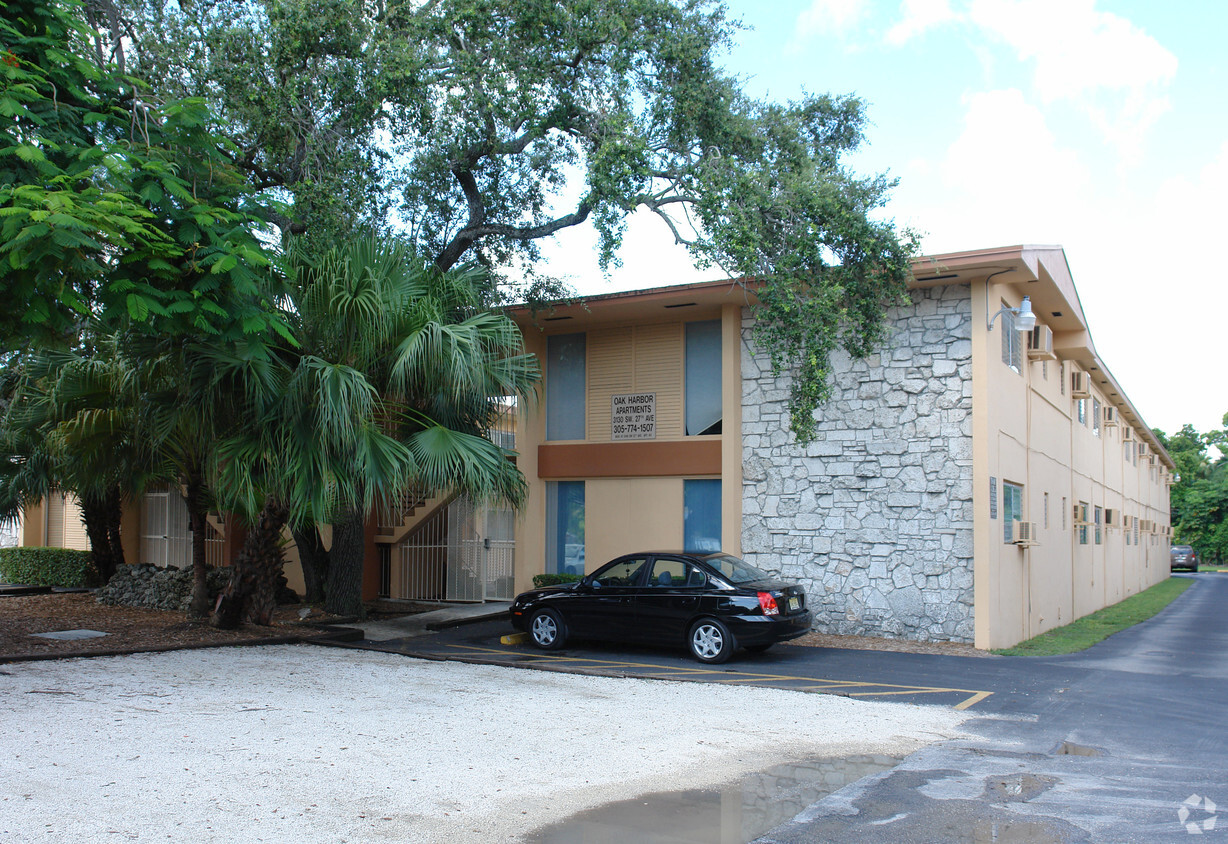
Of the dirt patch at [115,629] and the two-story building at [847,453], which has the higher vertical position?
the two-story building at [847,453]

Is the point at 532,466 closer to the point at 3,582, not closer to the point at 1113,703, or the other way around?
the point at 1113,703

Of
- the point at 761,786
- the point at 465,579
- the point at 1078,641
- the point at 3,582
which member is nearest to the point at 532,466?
the point at 465,579

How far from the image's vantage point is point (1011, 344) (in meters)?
16.2

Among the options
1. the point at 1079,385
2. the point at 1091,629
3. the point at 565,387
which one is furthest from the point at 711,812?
the point at 1079,385

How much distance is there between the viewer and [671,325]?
17.3m

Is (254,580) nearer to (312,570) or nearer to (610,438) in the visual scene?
(312,570)

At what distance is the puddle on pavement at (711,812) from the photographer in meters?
5.34

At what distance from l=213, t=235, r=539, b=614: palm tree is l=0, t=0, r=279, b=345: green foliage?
1642 mm

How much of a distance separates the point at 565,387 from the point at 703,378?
9.62 feet

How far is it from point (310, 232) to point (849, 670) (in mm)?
8983

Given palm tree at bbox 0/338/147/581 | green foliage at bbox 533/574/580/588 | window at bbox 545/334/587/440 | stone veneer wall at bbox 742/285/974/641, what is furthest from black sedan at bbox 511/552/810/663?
palm tree at bbox 0/338/147/581

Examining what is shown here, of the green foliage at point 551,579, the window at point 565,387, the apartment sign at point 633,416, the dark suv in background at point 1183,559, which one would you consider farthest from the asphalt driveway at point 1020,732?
the dark suv in background at point 1183,559

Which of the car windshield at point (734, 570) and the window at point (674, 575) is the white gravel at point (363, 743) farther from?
the car windshield at point (734, 570)

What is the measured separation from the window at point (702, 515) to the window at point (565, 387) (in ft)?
8.65
